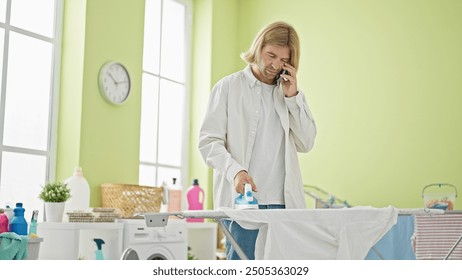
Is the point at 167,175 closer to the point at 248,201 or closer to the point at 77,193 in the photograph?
the point at 77,193

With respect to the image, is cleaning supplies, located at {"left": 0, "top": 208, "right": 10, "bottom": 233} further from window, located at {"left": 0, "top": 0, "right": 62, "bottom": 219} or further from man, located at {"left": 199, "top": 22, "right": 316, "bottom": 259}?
man, located at {"left": 199, "top": 22, "right": 316, "bottom": 259}

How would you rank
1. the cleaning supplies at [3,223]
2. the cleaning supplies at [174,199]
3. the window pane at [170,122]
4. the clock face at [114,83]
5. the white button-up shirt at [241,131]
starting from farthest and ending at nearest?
A: the window pane at [170,122] < the cleaning supplies at [174,199] < the clock face at [114,83] < the cleaning supplies at [3,223] < the white button-up shirt at [241,131]

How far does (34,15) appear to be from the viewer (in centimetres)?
372

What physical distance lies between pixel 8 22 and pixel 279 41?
6.88 feet

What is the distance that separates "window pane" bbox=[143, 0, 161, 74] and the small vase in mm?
1514

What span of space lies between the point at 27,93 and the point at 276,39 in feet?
6.87

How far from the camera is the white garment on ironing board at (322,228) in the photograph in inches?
63.7

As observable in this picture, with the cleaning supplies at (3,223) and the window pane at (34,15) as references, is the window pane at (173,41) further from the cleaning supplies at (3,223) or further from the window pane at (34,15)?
the cleaning supplies at (3,223)

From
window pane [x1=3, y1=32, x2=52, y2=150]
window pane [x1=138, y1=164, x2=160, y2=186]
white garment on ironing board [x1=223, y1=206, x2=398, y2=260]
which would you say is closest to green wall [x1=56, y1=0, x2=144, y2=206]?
window pane [x1=3, y1=32, x2=52, y2=150]

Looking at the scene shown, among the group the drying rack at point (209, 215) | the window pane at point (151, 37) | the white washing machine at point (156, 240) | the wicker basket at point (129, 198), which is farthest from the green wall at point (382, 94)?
the drying rack at point (209, 215)

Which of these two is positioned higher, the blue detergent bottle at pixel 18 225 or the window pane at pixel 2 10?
the window pane at pixel 2 10

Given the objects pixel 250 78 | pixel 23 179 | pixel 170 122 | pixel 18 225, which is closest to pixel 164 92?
pixel 170 122

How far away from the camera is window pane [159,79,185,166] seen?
4641 millimetres
